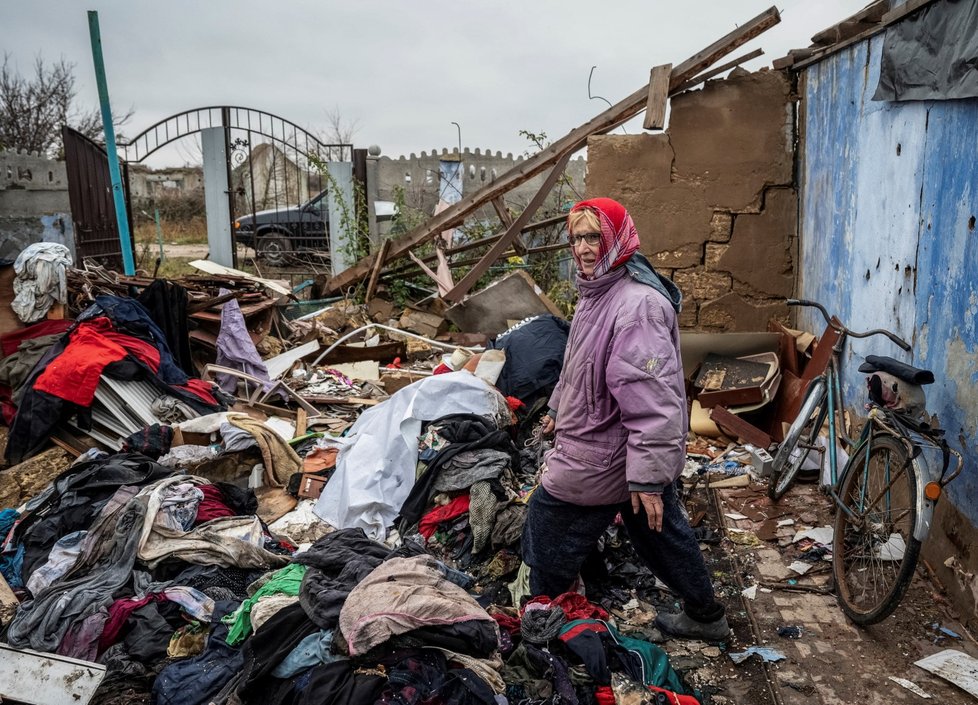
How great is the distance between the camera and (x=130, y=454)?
4719mm

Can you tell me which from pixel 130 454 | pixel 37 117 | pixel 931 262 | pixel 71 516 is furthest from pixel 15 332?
pixel 37 117

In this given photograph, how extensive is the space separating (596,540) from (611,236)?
1233mm

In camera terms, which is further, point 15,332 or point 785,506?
point 15,332

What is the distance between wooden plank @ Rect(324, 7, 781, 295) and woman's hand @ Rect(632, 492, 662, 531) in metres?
4.33

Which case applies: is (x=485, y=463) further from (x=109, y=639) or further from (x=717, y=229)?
(x=717, y=229)

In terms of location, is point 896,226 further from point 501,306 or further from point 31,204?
point 31,204

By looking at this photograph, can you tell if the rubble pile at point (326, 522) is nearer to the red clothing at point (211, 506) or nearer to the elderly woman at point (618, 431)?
the red clothing at point (211, 506)

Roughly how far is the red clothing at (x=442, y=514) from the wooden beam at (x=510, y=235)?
4037 mm

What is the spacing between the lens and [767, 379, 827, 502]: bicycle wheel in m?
4.34

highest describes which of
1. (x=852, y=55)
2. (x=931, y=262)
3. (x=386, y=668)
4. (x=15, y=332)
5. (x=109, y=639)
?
(x=852, y=55)

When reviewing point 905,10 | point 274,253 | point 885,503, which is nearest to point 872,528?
point 885,503

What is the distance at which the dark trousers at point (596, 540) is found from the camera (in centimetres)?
298

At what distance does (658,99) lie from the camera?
19.7 ft

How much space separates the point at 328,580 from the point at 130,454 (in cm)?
220
